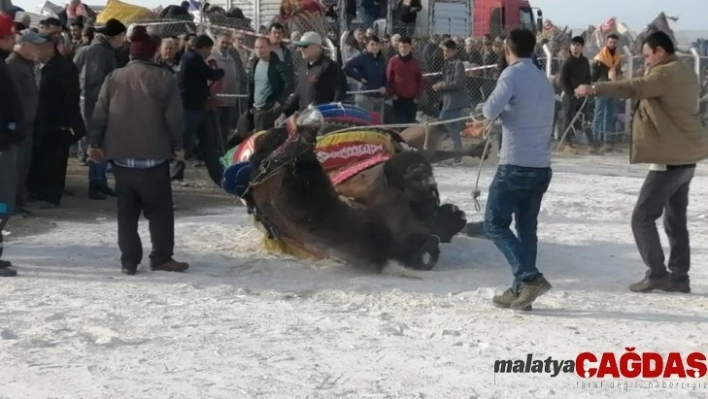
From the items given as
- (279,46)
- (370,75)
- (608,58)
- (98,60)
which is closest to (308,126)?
(98,60)

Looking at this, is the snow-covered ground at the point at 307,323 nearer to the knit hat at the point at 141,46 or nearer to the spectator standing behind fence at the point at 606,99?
the knit hat at the point at 141,46

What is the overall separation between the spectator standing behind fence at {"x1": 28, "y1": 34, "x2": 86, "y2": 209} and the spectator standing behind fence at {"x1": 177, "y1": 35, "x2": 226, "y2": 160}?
1172 mm

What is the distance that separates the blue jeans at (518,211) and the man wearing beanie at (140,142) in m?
2.44

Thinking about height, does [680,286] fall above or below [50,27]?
below

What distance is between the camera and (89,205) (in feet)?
37.3

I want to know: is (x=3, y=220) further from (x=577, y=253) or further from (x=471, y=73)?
(x=471, y=73)

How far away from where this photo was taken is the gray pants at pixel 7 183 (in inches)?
315

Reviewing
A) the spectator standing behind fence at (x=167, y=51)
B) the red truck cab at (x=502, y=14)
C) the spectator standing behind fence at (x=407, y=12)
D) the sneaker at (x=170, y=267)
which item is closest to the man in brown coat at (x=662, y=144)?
the sneaker at (x=170, y=267)

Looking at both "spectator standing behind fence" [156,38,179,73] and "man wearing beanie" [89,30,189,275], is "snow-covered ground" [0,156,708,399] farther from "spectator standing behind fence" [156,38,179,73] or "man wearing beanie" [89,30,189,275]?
"spectator standing behind fence" [156,38,179,73]

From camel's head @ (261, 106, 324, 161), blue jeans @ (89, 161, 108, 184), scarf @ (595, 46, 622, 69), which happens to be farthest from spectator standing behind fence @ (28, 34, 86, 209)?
scarf @ (595, 46, 622, 69)

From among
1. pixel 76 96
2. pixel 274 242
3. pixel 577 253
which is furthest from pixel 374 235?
pixel 76 96

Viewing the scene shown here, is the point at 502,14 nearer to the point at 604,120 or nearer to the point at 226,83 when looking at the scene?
the point at 604,120

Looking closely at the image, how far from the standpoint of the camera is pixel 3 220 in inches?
315

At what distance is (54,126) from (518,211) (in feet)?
19.4
